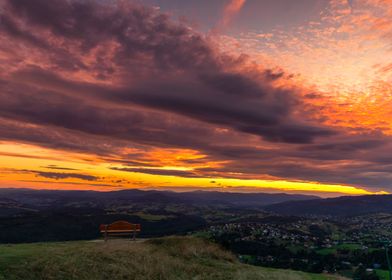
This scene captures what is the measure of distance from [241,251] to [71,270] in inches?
4875

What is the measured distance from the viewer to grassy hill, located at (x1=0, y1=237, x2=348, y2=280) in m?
17.1

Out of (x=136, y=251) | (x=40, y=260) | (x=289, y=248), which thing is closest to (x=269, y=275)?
(x=136, y=251)

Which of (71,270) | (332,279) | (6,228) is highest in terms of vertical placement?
(71,270)

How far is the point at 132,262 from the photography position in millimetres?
21125

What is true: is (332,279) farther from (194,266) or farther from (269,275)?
(194,266)

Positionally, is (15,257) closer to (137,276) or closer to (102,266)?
(102,266)

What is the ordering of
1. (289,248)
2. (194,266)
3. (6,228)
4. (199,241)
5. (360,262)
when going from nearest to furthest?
(194,266), (199,241), (360,262), (289,248), (6,228)

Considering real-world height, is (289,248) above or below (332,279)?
below

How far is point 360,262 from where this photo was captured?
4882 inches

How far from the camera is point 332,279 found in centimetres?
2484

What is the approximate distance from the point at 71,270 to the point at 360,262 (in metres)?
130

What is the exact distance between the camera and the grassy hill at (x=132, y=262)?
56.1 feet

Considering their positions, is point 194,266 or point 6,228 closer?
point 194,266

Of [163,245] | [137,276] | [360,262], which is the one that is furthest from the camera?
[360,262]
